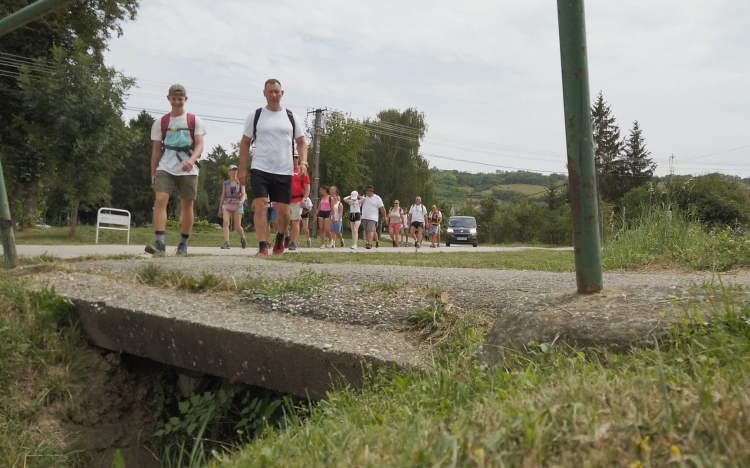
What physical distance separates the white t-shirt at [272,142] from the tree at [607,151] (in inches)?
2484

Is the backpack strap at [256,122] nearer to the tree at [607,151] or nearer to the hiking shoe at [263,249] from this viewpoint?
the hiking shoe at [263,249]

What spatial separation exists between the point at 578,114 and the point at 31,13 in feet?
12.9

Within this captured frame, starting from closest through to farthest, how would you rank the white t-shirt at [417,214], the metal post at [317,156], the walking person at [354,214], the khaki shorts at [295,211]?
1. the khaki shorts at [295,211]
2. the walking person at [354,214]
3. the white t-shirt at [417,214]
4. the metal post at [317,156]

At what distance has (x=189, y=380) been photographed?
12.8ft

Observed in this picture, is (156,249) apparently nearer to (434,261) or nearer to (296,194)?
(434,261)

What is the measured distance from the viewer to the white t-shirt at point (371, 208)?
58.5 ft

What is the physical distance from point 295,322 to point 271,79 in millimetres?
4749

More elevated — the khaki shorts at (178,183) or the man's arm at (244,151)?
the man's arm at (244,151)

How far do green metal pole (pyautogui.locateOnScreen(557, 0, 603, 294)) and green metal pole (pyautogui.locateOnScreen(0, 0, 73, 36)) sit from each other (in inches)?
129

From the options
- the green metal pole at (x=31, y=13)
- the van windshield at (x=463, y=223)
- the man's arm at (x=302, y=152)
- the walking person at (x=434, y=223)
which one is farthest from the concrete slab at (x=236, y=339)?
the van windshield at (x=463, y=223)

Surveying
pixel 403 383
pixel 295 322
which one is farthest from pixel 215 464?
pixel 295 322

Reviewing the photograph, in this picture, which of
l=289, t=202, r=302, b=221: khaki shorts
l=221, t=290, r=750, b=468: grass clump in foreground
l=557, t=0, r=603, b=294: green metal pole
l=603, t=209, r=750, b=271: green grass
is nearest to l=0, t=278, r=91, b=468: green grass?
l=221, t=290, r=750, b=468: grass clump in foreground

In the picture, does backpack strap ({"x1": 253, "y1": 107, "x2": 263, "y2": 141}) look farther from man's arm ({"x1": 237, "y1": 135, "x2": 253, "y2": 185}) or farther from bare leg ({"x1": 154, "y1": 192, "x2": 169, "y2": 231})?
→ bare leg ({"x1": 154, "y1": 192, "x2": 169, "y2": 231})

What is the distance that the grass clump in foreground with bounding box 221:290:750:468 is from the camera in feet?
4.58
